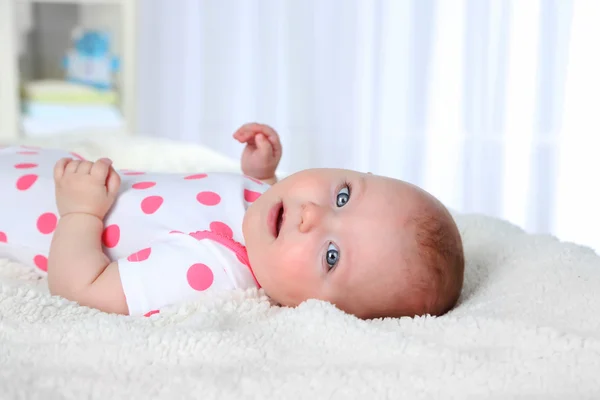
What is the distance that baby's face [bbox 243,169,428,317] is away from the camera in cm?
89

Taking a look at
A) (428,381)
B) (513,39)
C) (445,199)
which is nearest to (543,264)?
(428,381)

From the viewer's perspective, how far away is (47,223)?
1.14 meters

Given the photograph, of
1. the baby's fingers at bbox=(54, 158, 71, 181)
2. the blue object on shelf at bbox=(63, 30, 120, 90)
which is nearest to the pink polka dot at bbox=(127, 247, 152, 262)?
the baby's fingers at bbox=(54, 158, 71, 181)

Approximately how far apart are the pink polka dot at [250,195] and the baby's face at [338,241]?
17cm

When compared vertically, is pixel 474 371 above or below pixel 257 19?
below

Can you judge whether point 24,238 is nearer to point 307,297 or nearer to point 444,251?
point 307,297

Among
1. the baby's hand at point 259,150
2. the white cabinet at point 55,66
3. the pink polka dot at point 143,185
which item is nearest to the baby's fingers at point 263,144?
the baby's hand at point 259,150

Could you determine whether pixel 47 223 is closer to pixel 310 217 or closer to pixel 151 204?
pixel 151 204

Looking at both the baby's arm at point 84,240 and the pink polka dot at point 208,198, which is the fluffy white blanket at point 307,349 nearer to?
the baby's arm at point 84,240

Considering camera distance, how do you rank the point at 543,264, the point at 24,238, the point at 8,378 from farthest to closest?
the point at 24,238 → the point at 543,264 → the point at 8,378

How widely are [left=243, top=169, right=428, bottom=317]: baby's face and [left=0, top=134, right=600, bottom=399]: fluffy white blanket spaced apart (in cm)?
5

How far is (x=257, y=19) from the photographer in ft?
11.6

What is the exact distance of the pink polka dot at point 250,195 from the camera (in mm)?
1170

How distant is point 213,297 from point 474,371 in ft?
1.21
